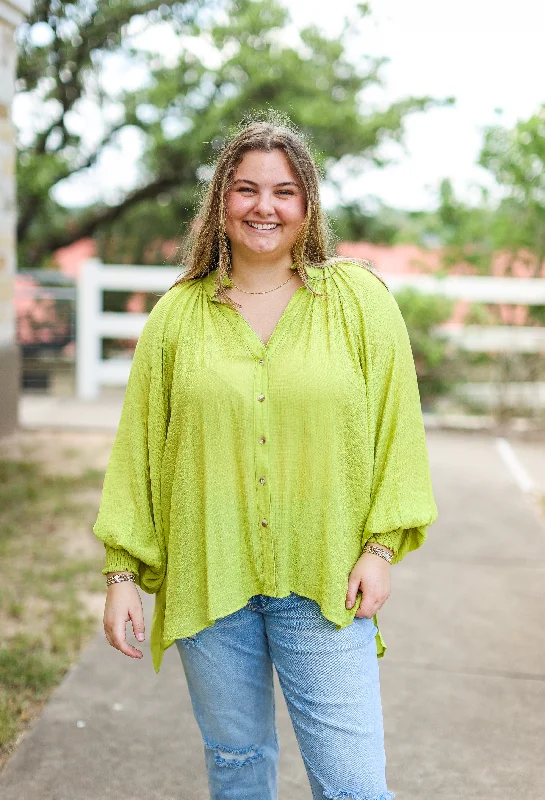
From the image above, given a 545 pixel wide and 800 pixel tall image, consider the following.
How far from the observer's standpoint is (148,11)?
977cm

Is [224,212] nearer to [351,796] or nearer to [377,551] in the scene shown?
[377,551]

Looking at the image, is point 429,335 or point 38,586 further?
point 429,335

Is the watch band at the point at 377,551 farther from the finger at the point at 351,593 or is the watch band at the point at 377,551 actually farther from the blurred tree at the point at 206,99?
the blurred tree at the point at 206,99

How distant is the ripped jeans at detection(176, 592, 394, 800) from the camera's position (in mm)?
2066

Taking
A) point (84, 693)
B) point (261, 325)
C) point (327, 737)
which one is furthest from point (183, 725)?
point (261, 325)

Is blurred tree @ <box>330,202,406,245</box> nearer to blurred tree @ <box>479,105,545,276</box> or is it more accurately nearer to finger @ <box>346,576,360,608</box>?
blurred tree @ <box>479,105,545,276</box>

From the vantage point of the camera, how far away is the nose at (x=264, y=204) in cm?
218

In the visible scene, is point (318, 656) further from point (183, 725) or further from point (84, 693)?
point (84, 693)

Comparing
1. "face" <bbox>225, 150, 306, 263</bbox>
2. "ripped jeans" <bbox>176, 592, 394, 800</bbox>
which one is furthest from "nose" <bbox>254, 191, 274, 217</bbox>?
"ripped jeans" <bbox>176, 592, 394, 800</bbox>

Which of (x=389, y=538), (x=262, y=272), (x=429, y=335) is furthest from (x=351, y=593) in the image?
(x=429, y=335)

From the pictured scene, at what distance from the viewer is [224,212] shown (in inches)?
88.4

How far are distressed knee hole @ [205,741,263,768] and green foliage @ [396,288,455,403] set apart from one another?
7.52 m

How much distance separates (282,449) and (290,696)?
1.89 ft

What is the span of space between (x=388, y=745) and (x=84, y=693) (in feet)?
4.05
